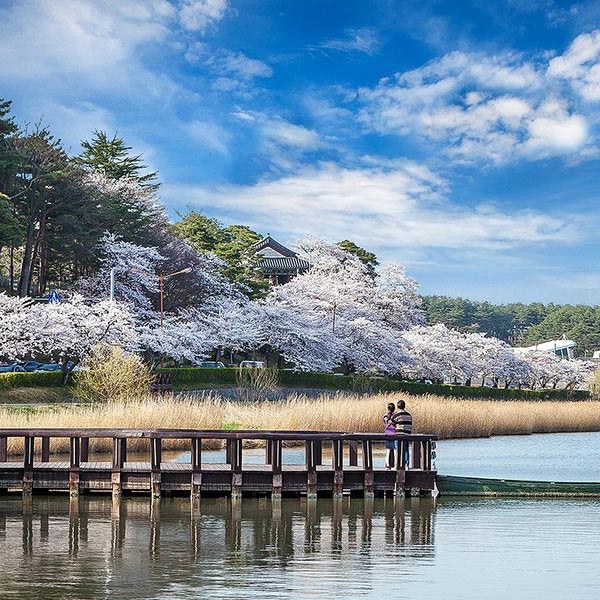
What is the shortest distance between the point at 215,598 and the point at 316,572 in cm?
248

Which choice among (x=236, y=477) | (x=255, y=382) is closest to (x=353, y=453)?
(x=236, y=477)

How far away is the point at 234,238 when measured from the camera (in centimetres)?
9306

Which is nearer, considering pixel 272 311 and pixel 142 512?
pixel 142 512

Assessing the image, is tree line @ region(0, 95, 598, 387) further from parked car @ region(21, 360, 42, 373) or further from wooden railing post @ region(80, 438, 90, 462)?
wooden railing post @ region(80, 438, 90, 462)

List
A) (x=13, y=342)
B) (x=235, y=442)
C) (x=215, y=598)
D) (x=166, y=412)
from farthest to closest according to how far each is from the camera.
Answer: (x=13, y=342), (x=166, y=412), (x=235, y=442), (x=215, y=598)

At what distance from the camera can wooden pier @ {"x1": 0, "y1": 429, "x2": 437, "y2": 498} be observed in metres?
23.7

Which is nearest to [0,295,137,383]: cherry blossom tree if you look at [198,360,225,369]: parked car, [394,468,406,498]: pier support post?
[198,360,225,369]: parked car

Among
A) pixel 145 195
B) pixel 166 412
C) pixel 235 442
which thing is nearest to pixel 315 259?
pixel 145 195

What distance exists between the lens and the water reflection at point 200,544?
14828 millimetres

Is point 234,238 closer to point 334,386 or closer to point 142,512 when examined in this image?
point 334,386

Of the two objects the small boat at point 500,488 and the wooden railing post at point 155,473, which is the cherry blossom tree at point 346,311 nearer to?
the small boat at point 500,488

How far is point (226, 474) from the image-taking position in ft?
78.3

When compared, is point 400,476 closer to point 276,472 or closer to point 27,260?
point 276,472

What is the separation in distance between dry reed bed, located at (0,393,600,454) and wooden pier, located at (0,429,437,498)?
6.29 m
